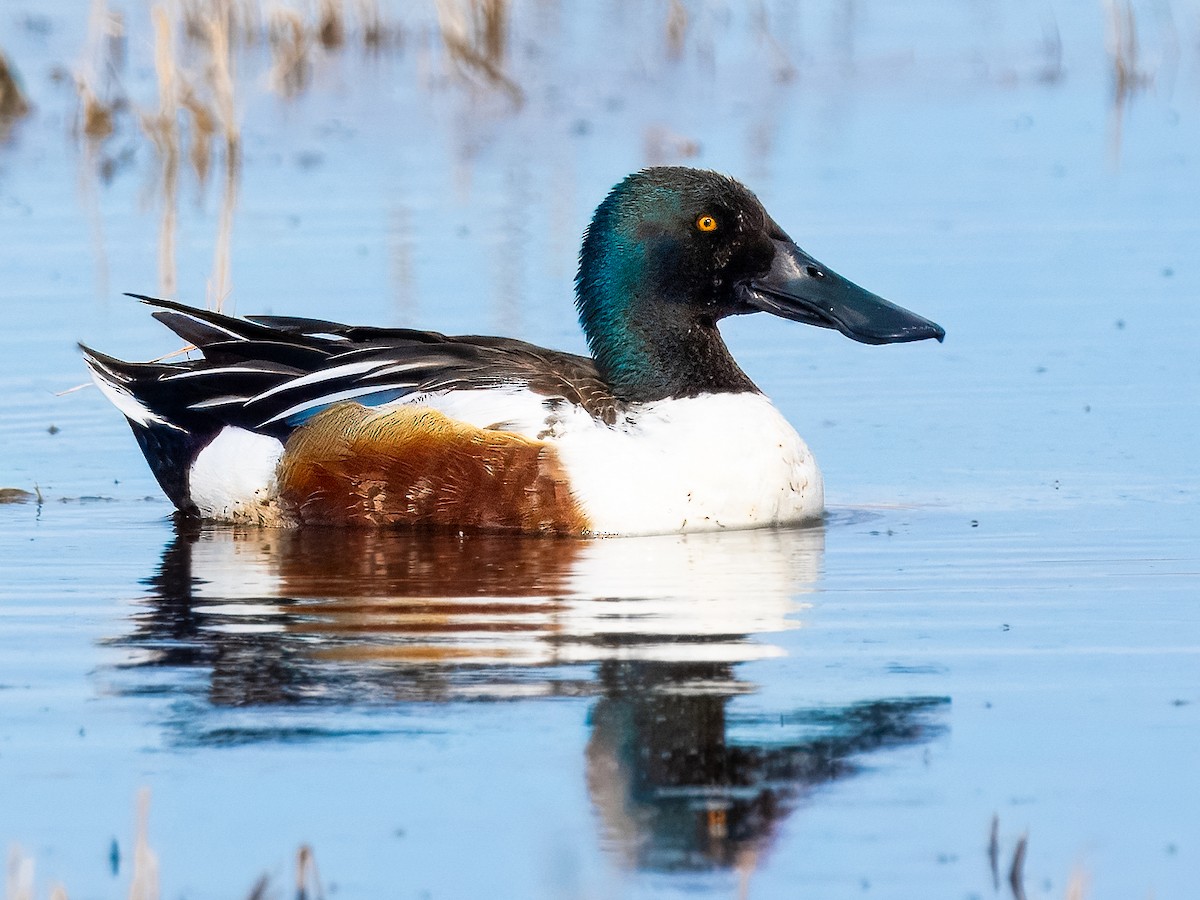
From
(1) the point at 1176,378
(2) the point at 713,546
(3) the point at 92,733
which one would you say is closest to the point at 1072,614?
(2) the point at 713,546

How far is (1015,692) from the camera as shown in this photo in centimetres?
506

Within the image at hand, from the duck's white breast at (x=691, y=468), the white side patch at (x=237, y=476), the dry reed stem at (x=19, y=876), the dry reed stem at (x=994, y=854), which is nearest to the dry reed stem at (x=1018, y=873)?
the dry reed stem at (x=994, y=854)

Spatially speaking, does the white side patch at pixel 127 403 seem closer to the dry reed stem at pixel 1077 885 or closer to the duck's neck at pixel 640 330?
the duck's neck at pixel 640 330

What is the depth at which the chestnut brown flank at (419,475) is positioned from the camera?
23.0 ft

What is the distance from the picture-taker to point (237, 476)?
7.49 m

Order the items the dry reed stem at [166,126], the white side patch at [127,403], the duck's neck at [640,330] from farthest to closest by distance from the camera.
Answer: the dry reed stem at [166,126]
the white side patch at [127,403]
the duck's neck at [640,330]

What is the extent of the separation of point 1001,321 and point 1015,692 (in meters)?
4.97

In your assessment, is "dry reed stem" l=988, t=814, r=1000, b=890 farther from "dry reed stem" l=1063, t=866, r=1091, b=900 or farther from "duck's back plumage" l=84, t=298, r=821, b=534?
"duck's back plumage" l=84, t=298, r=821, b=534

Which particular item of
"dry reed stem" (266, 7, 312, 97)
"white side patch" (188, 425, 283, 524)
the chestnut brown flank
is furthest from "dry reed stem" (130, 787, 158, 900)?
"dry reed stem" (266, 7, 312, 97)

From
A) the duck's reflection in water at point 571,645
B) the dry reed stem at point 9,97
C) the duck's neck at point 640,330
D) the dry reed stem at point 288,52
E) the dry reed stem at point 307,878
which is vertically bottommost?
the dry reed stem at point 307,878

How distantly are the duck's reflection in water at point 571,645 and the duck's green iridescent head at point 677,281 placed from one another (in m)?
0.69

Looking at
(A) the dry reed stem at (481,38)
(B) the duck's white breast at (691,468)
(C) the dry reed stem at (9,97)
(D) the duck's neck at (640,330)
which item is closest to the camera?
(B) the duck's white breast at (691,468)

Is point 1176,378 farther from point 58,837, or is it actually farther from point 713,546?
point 58,837

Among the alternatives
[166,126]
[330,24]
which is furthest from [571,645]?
[330,24]
